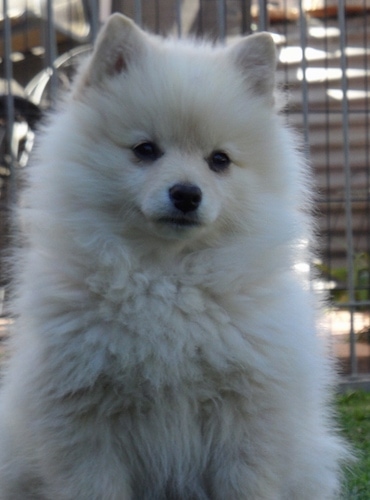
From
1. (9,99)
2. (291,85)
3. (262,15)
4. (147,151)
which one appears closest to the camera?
(147,151)

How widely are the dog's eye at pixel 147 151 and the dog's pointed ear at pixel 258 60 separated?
0.47 meters

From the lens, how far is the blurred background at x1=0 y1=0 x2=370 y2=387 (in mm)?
5281

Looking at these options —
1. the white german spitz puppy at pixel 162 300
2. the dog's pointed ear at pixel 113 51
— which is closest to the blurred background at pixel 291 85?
the white german spitz puppy at pixel 162 300

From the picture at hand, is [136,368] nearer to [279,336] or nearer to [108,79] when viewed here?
[279,336]

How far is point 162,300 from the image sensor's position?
2.90 metres

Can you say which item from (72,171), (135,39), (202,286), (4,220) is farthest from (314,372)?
(4,220)

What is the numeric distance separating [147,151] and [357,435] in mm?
2243

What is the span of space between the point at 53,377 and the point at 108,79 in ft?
3.35

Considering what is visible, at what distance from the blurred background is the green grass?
262 millimetres

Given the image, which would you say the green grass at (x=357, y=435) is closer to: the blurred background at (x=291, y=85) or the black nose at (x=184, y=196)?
the blurred background at (x=291, y=85)

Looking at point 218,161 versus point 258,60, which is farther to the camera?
point 258,60

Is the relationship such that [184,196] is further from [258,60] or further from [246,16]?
[246,16]

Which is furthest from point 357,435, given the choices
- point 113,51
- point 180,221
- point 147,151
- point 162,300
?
point 113,51

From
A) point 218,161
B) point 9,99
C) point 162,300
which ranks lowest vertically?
point 162,300
